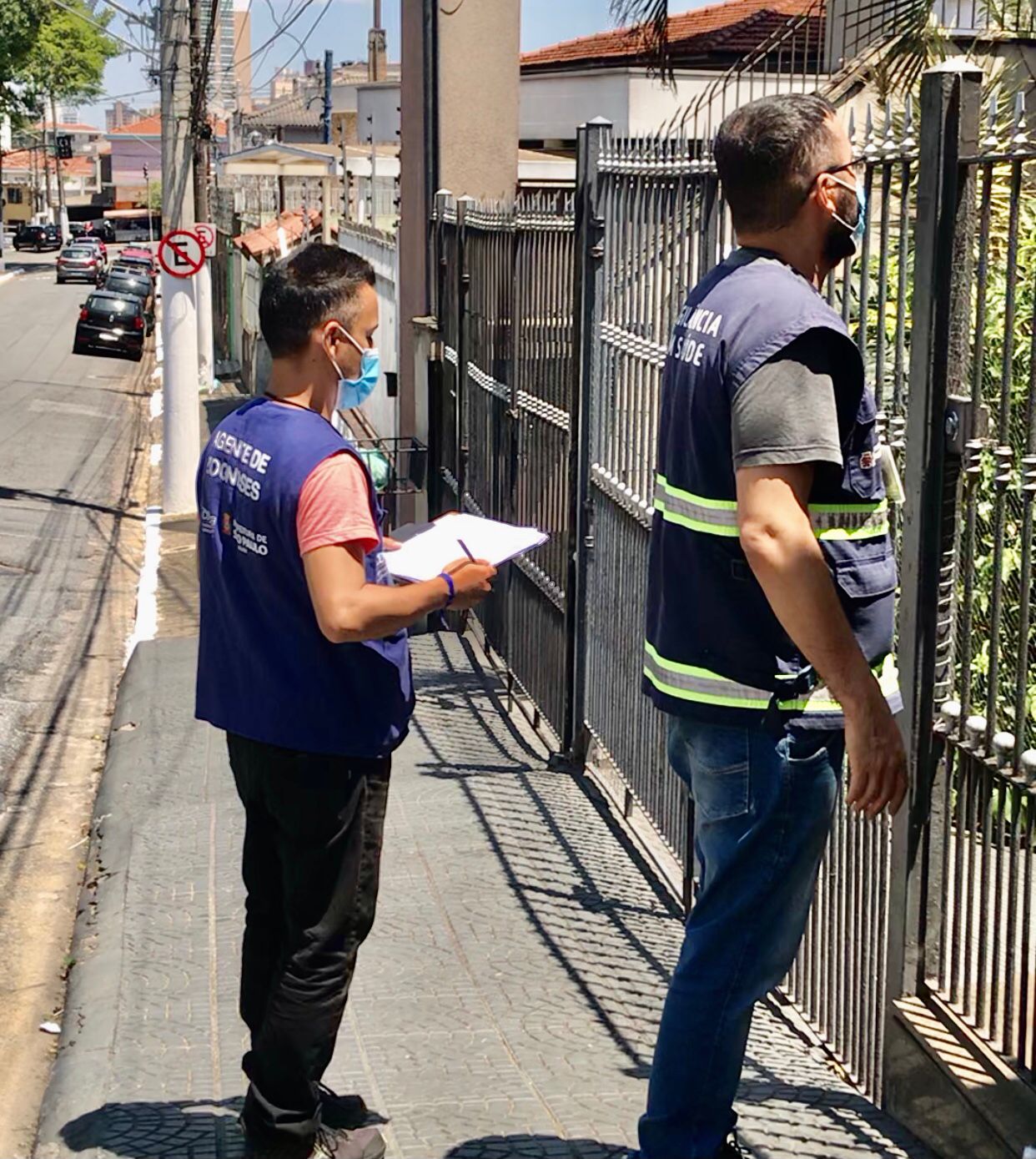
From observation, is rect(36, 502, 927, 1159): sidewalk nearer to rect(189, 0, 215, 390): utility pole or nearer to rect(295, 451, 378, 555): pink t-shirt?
rect(295, 451, 378, 555): pink t-shirt

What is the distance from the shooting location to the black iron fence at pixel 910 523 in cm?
351

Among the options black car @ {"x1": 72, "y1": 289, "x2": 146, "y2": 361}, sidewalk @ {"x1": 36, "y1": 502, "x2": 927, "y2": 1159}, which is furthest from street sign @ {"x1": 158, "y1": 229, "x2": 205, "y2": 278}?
black car @ {"x1": 72, "y1": 289, "x2": 146, "y2": 361}

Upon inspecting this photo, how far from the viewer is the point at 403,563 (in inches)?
154

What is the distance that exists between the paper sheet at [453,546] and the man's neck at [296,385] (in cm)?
42

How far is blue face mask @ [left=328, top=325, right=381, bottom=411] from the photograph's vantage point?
3738 millimetres

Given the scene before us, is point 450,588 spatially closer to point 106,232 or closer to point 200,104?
point 200,104

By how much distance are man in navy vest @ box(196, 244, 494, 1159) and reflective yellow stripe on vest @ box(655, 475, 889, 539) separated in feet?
2.15

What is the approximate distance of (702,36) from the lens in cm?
2142

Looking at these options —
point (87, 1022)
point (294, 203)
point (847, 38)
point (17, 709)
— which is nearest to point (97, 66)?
point (294, 203)

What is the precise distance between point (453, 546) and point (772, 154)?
1.30 metres

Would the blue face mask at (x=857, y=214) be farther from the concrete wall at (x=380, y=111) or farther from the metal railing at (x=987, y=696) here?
the concrete wall at (x=380, y=111)

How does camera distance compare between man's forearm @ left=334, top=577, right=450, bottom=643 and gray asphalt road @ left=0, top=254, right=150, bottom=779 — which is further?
gray asphalt road @ left=0, top=254, right=150, bottom=779

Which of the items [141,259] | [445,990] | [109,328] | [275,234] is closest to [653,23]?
[445,990]

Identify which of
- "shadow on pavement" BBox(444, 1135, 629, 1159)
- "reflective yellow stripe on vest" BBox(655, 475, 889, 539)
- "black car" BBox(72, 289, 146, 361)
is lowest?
"black car" BBox(72, 289, 146, 361)
